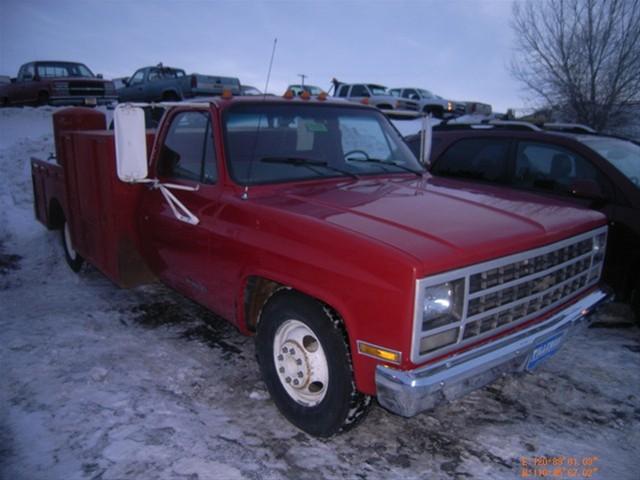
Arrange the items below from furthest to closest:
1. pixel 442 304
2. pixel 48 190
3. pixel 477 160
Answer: pixel 48 190
pixel 477 160
pixel 442 304

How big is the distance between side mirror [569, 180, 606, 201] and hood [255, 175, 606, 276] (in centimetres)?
104

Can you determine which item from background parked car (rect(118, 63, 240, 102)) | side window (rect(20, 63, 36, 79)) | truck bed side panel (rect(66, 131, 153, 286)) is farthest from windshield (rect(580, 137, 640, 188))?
side window (rect(20, 63, 36, 79))

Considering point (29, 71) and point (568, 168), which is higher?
point (29, 71)

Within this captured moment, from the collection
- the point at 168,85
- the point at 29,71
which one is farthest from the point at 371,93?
the point at 29,71

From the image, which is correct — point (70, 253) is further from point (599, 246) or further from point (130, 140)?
point (599, 246)

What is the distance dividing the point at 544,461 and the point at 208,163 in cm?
295

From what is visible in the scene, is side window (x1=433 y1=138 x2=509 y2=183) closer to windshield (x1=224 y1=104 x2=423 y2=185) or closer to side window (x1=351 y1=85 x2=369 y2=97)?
windshield (x1=224 y1=104 x2=423 y2=185)

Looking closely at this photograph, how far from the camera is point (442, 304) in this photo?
2.66 meters

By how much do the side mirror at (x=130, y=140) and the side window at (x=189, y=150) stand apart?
42 centimetres

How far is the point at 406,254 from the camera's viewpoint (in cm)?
255

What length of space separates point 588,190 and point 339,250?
3082 mm

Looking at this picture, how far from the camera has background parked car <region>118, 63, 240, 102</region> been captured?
56.9 ft

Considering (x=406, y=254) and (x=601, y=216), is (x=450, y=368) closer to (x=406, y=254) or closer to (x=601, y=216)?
(x=406, y=254)

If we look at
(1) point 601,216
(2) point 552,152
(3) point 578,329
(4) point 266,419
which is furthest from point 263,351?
(2) point 552,152
